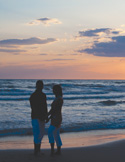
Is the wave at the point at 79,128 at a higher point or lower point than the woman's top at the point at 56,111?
lower

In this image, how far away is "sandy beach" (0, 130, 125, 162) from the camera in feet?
17.6

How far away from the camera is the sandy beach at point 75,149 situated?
537 centimetres

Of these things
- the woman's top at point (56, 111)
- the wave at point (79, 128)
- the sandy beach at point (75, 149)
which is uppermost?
the woman's top at point (56, 111)

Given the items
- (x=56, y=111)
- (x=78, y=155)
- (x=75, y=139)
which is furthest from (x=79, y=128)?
(x=56, y=111)

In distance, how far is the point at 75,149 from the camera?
6.23 m

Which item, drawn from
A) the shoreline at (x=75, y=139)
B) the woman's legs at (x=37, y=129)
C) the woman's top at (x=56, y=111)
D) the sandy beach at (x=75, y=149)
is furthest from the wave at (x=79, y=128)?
the woman's top at (x=56, y=111)

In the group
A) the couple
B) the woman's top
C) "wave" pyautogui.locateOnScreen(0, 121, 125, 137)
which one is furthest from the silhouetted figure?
"wave" pyautogui.locateOnScreen(0, 121, 125, 137)

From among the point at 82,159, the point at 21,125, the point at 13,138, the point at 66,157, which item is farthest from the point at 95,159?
the point at 21,125

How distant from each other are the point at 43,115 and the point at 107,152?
1.99 meters

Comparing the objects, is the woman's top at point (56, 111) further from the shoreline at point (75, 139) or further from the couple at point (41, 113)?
the shoreline at point (75, 139)

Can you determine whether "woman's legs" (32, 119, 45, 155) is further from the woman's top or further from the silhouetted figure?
the woman's top

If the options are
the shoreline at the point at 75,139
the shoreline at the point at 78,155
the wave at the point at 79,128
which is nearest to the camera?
the shoreline at the point at 78,155

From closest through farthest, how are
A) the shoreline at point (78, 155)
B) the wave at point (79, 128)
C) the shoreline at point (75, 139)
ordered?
1. the shoreline at point (78, 155)
2. the shoreline at point (75, 139)
3. the wave at point (79, 128)

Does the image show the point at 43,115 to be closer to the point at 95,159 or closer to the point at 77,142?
the point at 95,159
